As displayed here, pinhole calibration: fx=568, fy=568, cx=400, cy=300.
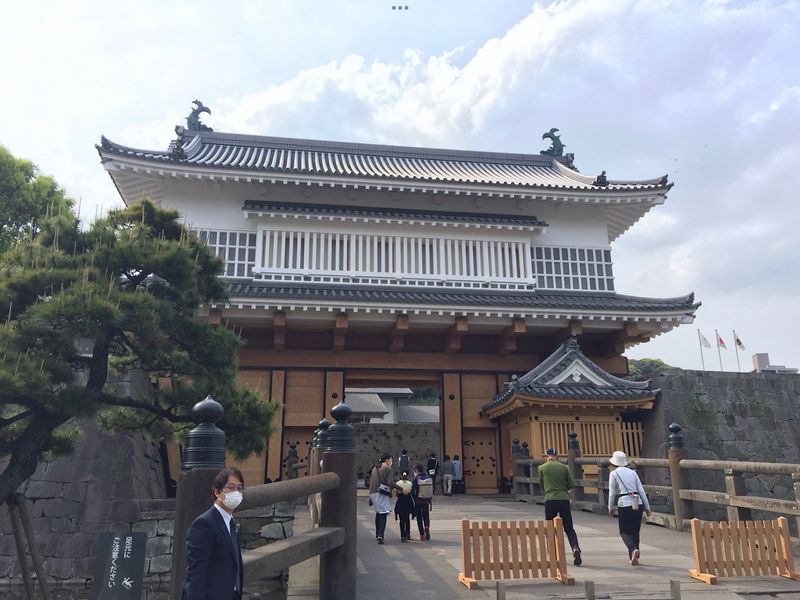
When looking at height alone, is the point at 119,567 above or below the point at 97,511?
below

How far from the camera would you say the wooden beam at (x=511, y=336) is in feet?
51.0

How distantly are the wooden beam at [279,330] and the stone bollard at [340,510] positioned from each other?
9550 mm

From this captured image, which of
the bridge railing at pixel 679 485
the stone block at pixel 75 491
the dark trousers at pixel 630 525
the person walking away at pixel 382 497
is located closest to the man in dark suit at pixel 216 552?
the dark trousers at pixel 630 525

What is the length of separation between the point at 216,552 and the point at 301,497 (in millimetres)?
1909

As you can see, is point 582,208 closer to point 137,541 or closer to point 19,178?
point 137,541

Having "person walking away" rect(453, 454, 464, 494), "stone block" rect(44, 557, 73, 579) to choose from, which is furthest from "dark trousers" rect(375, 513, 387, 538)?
"person walking away" rect(453, 454, 464, 494)

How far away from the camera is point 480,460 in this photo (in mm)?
15898

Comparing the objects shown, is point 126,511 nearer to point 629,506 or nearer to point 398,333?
point 398,333

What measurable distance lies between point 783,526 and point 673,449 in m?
3.81

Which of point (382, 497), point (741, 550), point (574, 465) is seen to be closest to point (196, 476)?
point (382, 497)

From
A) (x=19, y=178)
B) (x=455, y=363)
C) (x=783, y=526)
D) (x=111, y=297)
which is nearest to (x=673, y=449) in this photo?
(x=783, y=526)

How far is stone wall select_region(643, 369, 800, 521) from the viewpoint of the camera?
1459cm

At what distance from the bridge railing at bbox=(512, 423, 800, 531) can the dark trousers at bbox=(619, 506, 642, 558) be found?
2.06 metres

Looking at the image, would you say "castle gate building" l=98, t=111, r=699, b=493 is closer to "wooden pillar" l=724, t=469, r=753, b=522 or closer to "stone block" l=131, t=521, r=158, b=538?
"stone block" l=131, t=521, r=158, b=538
